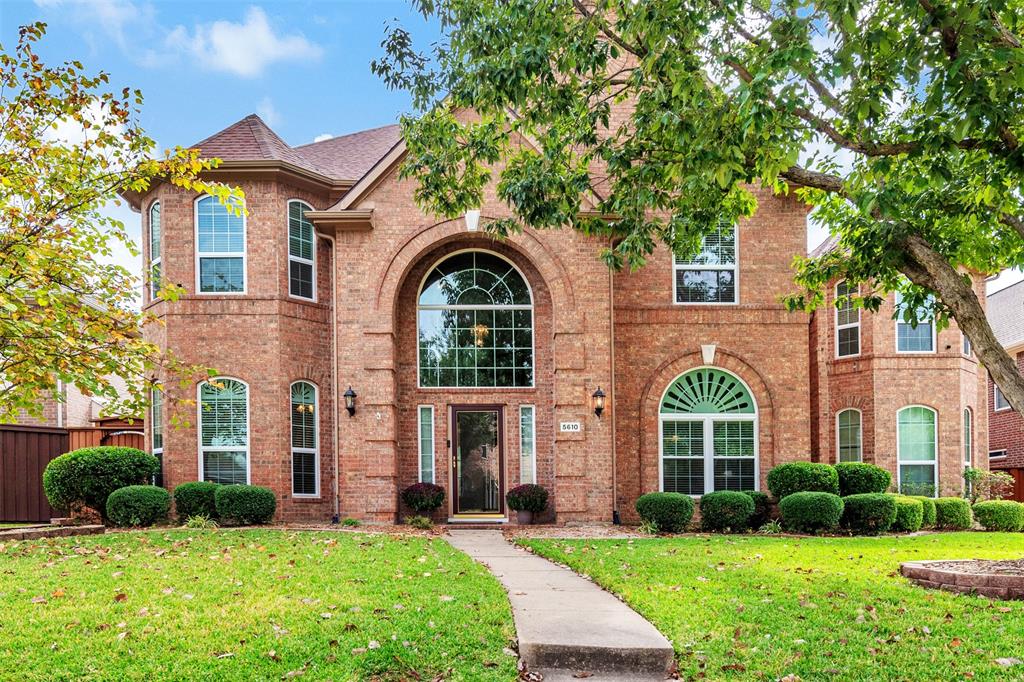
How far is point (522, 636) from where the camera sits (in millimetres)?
5617

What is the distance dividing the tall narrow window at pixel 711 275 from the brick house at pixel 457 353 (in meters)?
0.04

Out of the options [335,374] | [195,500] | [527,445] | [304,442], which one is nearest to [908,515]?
[527,445]

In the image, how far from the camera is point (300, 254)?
15375 mm

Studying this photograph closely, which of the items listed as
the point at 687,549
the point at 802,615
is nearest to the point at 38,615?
the point at 802,615

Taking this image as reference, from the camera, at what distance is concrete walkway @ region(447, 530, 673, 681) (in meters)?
5.35

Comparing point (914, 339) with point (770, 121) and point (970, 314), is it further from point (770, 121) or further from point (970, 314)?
point (770, 121)

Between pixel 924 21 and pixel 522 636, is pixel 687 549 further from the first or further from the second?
pixel 924 21

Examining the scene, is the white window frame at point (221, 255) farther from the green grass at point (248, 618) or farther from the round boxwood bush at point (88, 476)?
the green grass at point (248, 618)

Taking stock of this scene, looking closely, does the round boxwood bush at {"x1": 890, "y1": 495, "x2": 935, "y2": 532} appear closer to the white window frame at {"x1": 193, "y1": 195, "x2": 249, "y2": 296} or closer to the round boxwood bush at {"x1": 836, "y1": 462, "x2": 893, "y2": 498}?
the round boxwood bush at {"x1": 836, "y1": 462, "x2": 893, "y2": 498}

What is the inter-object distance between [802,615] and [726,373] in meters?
9.92

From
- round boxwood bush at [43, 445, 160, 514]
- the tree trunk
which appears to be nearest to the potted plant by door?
round boxwood bush at [43, 445, 160, 514]

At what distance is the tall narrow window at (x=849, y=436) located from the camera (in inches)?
689

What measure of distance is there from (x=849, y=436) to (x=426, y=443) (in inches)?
401

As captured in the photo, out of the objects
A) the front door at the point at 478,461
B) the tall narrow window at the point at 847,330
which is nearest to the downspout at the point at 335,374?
the front door at the point at 478,461
